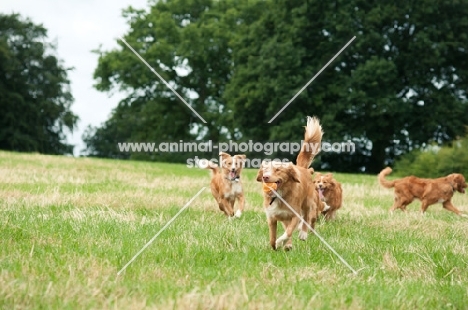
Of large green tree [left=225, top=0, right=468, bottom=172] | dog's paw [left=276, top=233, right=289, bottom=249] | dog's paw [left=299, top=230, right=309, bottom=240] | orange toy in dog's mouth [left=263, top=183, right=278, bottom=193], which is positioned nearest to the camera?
dog's paw [left=276, top=233, right=289, bottom=249]

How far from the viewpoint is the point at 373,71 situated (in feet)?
101

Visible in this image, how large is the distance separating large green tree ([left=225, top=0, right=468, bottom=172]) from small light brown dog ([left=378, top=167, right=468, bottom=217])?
59.7ft

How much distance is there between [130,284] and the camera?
4.36 m

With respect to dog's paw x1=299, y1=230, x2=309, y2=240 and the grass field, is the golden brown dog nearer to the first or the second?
dog's paw x1=299, y1=230, x2=309, y2=240

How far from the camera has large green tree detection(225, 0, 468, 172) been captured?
3131cm

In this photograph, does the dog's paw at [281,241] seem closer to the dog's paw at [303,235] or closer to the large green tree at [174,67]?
the dog's paw at [303,235]

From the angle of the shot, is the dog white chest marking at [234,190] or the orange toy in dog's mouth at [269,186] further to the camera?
the dog white chest marking at [234,190]

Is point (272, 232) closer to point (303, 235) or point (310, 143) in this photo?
point (303, 235)

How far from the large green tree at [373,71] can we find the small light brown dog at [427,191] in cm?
1820

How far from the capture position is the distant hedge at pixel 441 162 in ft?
77.2

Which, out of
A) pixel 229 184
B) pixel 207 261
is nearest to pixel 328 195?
pixel 229 184

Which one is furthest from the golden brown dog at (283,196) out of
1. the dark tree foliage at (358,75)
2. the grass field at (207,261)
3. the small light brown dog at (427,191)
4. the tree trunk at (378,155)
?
the tree trunk at (378,155)

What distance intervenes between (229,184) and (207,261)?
5.01m

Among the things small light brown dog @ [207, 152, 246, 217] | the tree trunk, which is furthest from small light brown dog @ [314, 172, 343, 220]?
the tree trunk
